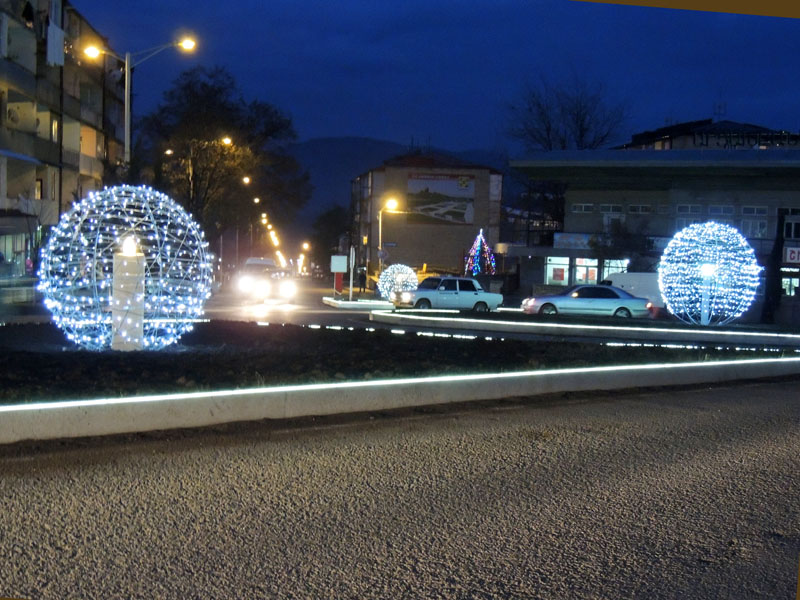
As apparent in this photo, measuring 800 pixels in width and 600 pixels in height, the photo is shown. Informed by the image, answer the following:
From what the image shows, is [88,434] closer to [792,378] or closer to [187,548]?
[187,548]

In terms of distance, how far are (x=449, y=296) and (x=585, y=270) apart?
17450mm

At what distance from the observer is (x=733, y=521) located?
6859 millimetres

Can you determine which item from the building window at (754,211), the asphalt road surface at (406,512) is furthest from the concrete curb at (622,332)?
the building window at (754,211)

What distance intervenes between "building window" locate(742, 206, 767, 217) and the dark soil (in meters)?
35.5

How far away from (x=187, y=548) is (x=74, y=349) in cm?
902

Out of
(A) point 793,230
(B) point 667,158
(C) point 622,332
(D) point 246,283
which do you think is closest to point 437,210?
(B) point 667,158

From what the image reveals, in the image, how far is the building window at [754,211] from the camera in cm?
4931

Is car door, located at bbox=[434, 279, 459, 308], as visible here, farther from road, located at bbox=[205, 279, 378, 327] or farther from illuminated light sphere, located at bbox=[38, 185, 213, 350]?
illuminated light sphere, located at bbox=[38, 185, 213, 350]

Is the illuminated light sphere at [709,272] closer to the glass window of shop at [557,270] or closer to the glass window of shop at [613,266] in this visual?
the glass window of shop at [613,266]

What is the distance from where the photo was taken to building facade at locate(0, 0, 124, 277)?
131ft

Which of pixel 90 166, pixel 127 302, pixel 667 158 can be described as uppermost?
pixel 667 158

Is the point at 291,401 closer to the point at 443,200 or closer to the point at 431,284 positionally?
the point at 431,284

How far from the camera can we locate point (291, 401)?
32.7 ft

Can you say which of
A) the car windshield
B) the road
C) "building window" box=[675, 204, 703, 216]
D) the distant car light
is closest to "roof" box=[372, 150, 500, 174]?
"building window" box=[675, 204, 703, 216]
